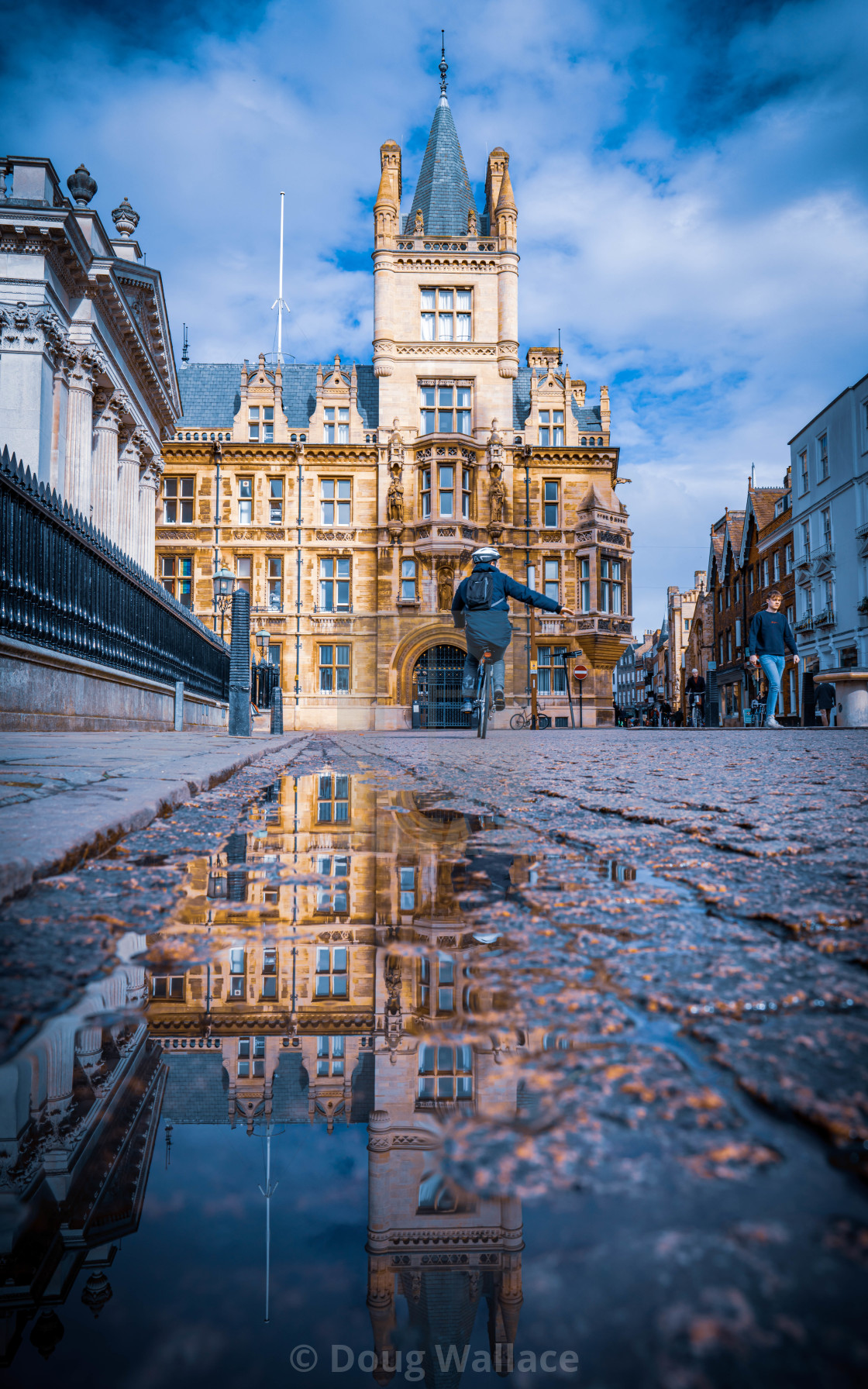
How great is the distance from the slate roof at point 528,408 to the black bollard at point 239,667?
22623 mm

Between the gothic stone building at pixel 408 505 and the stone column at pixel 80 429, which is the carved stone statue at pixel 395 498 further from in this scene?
the stone column at pixel 80 429

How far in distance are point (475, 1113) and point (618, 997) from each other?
30 cm

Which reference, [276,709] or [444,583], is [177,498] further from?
[276,709]

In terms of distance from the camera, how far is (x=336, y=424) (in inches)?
1187

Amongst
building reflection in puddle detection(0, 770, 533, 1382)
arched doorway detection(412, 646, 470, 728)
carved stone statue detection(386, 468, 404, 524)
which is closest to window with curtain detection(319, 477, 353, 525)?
carved stone statue detection(386, 468, 404, 524)

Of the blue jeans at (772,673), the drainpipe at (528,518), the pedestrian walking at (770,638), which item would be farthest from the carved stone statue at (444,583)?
the pedestrian walking at (770,638)

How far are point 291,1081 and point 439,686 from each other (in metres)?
29.6

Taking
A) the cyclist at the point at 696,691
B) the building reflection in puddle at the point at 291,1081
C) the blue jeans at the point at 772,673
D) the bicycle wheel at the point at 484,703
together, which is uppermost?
the cyclist at the point at 696,691

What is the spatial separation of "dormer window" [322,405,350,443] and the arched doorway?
798 centimetres

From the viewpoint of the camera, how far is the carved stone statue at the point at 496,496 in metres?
29.2

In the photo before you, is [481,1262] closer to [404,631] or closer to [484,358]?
[404,631]

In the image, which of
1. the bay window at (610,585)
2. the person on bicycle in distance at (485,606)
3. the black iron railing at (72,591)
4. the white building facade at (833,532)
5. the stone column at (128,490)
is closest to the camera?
the black iron railing at (72,591)

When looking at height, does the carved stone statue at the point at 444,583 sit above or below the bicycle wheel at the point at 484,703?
above

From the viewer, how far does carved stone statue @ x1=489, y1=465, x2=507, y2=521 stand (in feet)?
95.8
